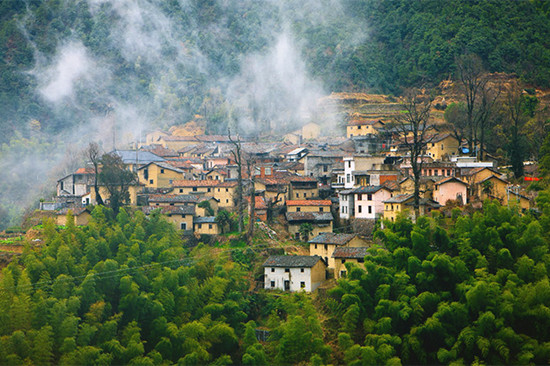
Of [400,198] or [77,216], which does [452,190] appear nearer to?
[400,198]

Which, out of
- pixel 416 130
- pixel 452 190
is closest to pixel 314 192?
pixel 416 130

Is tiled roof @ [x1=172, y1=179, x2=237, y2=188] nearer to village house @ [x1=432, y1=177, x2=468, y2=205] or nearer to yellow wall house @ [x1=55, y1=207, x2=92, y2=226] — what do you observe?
yellow wall house @ [x1=55, y1=207, x2=92, y2=226]

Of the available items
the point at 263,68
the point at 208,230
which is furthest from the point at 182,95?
the point at 208,230

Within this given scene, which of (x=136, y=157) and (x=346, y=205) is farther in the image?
(x=136, y=157)

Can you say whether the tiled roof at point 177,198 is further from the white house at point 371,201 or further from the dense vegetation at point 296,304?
the white house at point 371,201

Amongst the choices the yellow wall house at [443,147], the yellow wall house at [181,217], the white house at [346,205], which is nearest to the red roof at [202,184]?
the yellow wall house at [181,217]

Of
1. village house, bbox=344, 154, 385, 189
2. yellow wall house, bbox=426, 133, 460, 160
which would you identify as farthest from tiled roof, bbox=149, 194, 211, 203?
yellow wall house, bbox=426, 133, 460, 160
